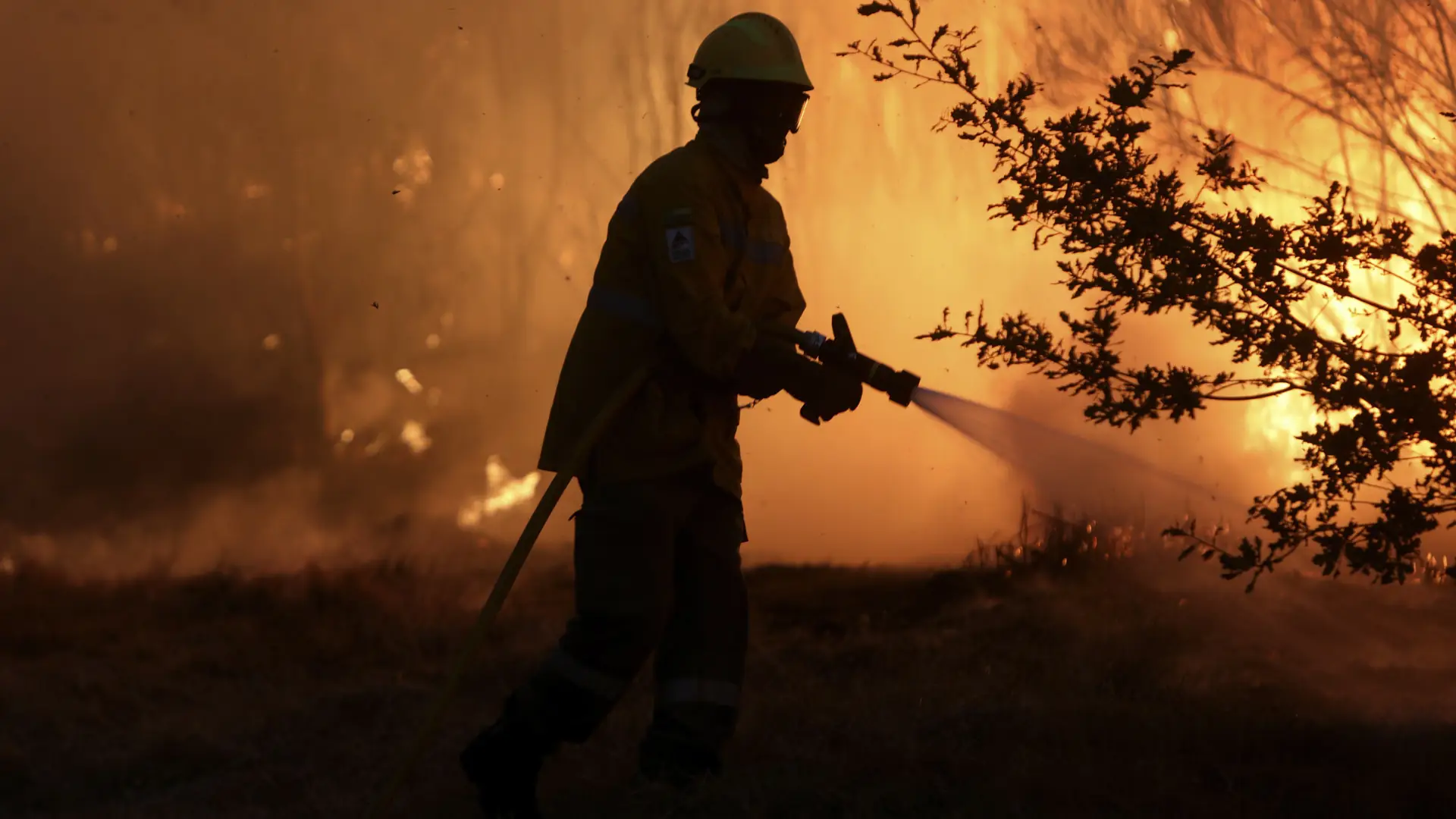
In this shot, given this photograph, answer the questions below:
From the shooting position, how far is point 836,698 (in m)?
6.30

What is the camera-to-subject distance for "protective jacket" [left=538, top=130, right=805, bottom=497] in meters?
4.30

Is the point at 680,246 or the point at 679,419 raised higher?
the point at 680,246

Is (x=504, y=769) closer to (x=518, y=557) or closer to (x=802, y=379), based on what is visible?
(x=518, y=557)

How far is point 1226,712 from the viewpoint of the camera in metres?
5.95

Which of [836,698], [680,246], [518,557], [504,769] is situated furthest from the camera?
[836,698]

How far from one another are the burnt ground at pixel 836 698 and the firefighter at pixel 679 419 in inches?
14.4

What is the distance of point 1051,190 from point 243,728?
154 inches

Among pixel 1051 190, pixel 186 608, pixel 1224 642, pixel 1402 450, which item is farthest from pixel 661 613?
Result: pixel 186 608

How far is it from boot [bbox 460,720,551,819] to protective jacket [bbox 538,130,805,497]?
2.55 ft

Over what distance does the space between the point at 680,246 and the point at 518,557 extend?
3.34ft

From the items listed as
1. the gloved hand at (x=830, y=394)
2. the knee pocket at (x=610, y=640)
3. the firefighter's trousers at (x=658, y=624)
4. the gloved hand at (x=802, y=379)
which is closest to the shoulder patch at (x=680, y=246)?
the gloved hand at (x=802, y=379)

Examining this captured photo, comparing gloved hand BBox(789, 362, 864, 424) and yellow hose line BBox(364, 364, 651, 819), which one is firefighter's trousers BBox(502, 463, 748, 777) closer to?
yellow hose line BBox(364, 364, 651, 819)

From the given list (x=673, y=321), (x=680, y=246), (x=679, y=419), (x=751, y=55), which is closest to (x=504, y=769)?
(x=679, y=419)

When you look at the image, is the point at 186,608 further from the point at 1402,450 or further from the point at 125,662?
the point at 1402,450
